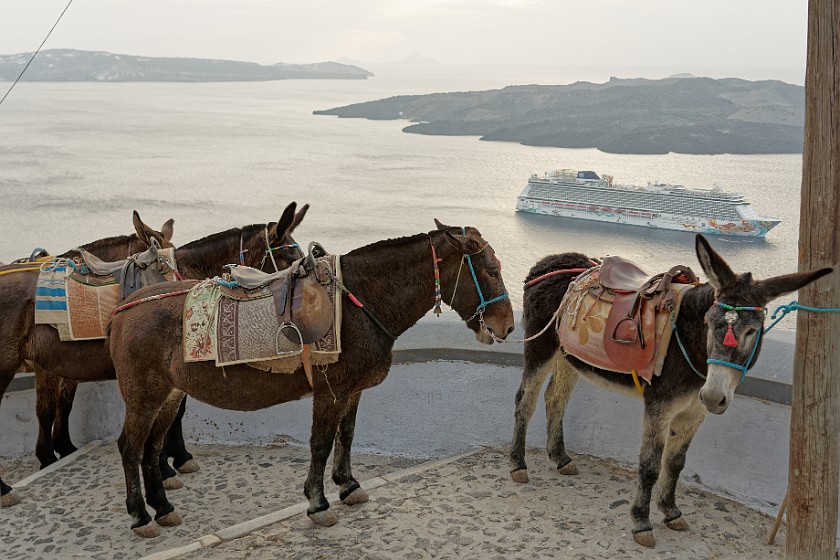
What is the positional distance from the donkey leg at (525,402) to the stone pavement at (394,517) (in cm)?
9

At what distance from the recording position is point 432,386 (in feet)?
16.4

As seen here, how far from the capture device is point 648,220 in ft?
26.7

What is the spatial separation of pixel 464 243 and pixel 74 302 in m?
2.17

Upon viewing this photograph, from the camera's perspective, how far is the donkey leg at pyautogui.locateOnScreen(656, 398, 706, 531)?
3.73m

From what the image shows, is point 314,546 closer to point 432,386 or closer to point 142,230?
point 432,386

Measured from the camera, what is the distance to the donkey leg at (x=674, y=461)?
3.73 meters

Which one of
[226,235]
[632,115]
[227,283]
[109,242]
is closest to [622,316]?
[227,283]

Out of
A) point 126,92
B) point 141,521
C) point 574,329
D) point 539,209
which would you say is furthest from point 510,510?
point 126,92

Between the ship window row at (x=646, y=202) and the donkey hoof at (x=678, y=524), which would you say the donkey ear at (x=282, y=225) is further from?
the ship window row at (x=646, y=202)

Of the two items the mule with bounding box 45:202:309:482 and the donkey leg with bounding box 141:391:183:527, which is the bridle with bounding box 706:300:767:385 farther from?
the donkey leg with bounding box 141:391:183:527

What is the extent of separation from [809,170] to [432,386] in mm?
2697

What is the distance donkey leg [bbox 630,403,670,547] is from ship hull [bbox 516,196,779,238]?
14.8 ft

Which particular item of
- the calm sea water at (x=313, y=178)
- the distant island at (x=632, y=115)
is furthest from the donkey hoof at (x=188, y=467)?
the distant island at (x=632, y=115)

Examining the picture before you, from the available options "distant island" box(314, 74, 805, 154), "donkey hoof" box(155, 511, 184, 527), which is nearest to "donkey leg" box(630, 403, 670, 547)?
"donkey hoof" box(155, 511, 184, 527)
